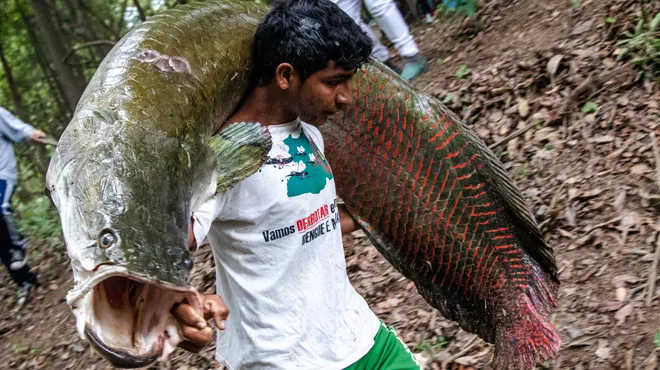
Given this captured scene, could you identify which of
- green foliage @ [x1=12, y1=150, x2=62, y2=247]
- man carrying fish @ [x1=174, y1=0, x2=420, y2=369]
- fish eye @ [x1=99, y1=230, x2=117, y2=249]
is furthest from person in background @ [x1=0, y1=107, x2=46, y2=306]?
fish eye @ [x1=99, y1=230, x2=117, y2=249]

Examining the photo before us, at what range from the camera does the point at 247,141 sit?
6.10 ft

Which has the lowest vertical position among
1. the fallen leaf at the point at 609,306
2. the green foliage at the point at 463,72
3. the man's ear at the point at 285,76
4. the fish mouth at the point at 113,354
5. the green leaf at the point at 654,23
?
the fallen leaf at the point at 609,306

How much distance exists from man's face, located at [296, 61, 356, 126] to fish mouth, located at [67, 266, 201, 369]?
2.57ft

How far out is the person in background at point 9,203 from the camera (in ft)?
21.7

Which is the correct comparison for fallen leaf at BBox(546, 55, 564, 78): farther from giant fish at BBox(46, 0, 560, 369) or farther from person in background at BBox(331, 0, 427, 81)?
giant fish at BBox(46, 0, 560, 369)

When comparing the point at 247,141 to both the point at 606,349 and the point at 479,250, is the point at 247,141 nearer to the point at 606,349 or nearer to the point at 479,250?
the point at 479,250

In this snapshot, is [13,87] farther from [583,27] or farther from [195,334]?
[195,334]

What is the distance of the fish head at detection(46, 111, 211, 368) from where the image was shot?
136 centimetres

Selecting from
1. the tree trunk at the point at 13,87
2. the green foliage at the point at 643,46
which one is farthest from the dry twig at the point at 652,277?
the tree trunk at the point at 13,87

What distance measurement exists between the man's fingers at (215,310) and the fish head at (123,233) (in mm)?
80

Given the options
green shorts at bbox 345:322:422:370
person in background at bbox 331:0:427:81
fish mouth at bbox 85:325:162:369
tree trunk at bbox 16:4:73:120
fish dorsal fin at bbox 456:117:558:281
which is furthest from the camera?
tree trunk at bbox 16:4:73:120

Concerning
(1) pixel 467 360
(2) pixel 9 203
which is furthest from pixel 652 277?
(2) pixel 9 203

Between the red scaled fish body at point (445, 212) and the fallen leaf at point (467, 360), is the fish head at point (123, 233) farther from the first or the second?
the fallen leaf at point (467, 360)

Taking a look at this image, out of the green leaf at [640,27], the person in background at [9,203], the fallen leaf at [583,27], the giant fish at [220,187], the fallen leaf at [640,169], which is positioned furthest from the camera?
the person in background at [9,203]
